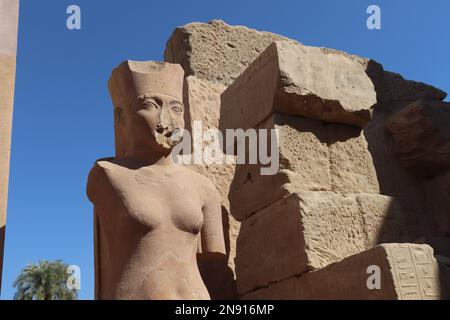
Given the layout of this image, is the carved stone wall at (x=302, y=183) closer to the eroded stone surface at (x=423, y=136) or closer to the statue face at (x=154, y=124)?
the statue face at (x=154, y=124)

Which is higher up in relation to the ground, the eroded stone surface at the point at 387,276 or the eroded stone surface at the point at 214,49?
the eroded stone surface at the point at 214,49

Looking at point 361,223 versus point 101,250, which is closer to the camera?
point 101,250

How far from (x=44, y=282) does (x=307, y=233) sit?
55.8ft

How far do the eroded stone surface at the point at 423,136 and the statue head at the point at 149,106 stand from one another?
138 inches

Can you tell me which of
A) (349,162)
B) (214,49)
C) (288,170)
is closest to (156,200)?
(288,170)

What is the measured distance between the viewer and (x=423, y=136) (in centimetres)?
630

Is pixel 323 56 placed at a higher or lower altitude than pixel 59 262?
lower

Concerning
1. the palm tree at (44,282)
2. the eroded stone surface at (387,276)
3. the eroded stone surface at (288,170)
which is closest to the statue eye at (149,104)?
the eroded stone surface at (288,170)

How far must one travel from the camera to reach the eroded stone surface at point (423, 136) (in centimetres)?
624

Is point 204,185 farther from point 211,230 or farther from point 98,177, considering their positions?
point 98,177

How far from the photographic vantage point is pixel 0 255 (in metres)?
3.53
